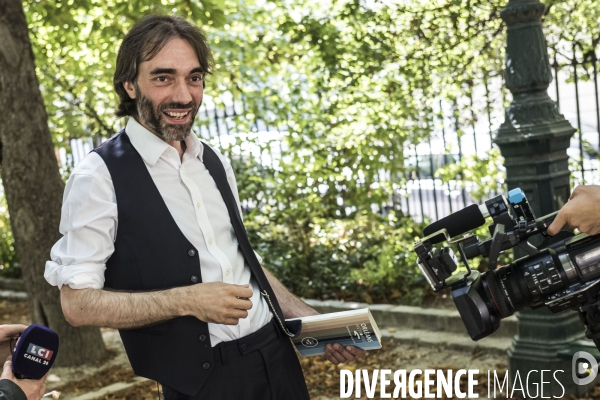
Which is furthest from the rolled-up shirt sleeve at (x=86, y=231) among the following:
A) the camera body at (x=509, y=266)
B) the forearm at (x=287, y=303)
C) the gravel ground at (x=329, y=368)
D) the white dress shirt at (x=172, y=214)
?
the gravel ground at (x=329, y=368)

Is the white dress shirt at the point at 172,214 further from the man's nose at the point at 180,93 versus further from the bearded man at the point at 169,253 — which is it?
the man's nose at the point at 180,93

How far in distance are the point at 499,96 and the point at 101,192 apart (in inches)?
216

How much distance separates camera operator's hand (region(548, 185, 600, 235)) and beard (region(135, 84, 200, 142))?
1301 mm

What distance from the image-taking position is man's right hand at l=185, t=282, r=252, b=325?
98.2 inches

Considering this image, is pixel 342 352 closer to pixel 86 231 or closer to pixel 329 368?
pixel 86 231

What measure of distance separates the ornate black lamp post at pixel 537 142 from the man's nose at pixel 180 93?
249 centimetres

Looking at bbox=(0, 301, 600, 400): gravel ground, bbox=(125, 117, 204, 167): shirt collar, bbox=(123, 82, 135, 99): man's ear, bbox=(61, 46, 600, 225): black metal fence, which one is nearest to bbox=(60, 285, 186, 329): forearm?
bbox=(125, 117, 204, 167): shirt collar

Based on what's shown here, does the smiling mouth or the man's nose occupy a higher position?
the man's nose

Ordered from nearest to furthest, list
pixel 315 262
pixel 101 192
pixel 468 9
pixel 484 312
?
1. pixel 101 192
2. pixel 484 312
3. pixel 468 9
4. pixel 315 262

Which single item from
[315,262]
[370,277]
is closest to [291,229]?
[315,262]

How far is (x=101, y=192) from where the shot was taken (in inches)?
104

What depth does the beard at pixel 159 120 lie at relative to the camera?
9.30ft

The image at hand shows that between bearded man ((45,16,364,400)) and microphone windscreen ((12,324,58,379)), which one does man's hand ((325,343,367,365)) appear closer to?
bearded man ((45,16,364,400))

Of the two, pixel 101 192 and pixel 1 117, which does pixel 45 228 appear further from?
pixel 101 192
